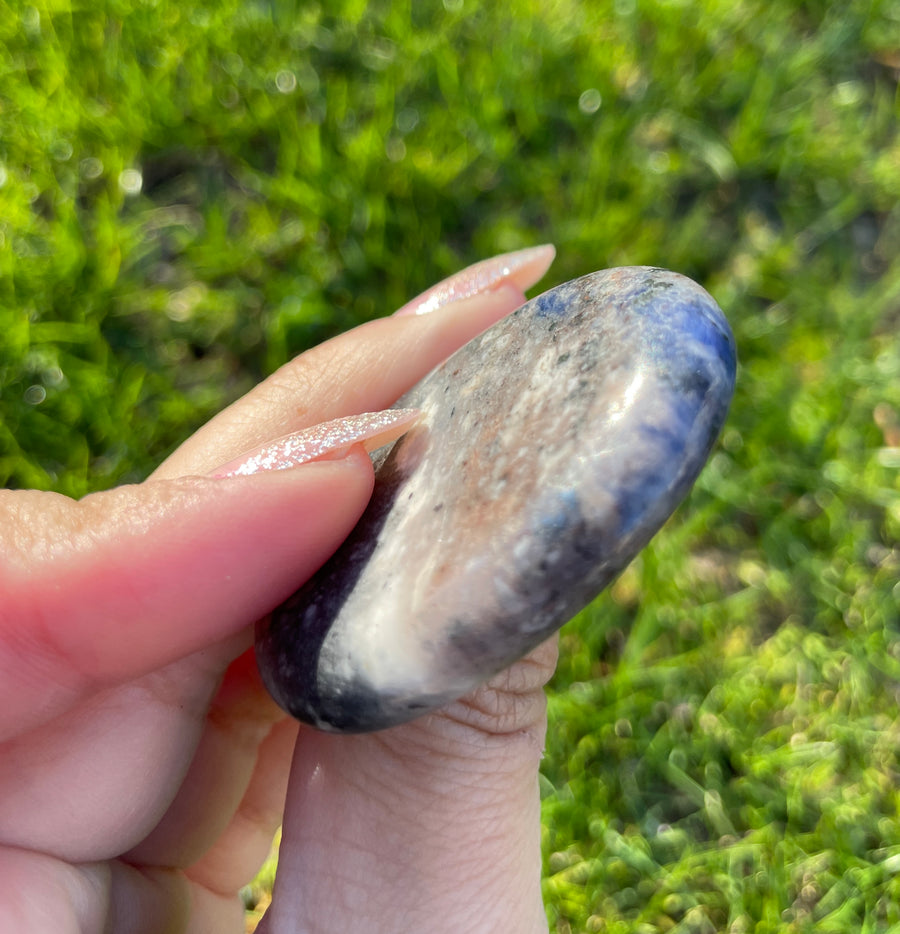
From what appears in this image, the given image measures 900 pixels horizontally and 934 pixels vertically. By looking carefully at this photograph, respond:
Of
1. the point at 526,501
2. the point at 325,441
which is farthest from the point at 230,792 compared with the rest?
the point at 526,501

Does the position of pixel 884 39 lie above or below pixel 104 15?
below

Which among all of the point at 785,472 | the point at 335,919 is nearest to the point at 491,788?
the point at 335,919

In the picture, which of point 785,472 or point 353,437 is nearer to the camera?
point 353,437

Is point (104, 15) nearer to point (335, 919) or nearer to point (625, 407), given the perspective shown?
point (625, 407)

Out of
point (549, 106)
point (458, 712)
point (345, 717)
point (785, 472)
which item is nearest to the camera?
point (345, 717)

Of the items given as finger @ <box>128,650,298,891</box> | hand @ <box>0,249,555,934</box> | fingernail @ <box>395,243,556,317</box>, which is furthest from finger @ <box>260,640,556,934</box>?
fingernail @ <box>395,243,556,317</box>

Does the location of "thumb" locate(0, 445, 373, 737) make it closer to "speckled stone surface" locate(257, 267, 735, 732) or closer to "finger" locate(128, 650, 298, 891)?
"speckled stone surface" locate(257, 267, 735, 732)
